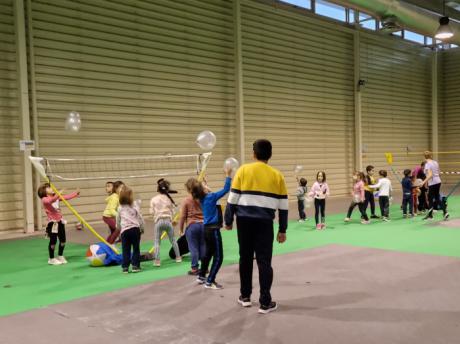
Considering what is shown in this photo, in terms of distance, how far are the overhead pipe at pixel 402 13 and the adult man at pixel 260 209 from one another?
34.4ft

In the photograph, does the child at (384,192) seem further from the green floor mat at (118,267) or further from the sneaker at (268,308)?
the sneaker at (268,308)

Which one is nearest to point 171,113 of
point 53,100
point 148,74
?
point 148,74

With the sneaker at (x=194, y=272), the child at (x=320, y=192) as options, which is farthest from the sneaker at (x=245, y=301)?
the child at (x=320, y=192)

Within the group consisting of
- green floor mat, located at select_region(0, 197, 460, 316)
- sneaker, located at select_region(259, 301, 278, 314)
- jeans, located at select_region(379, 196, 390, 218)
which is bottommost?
green floor mat, located at select_region(0, 197, 460, 316)

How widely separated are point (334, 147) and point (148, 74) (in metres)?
9.50

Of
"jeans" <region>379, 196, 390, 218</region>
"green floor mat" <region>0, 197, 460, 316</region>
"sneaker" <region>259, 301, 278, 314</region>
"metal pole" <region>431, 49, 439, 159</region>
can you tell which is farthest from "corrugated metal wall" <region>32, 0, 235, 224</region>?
"metal pole" <region>431, 49, 439, 159</region>

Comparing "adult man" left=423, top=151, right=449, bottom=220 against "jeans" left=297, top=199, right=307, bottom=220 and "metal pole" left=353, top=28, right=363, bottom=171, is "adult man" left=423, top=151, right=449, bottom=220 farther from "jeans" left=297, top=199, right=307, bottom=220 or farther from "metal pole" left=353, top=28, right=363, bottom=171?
"metal pole" left=353, top=28, right=363, bottom=171

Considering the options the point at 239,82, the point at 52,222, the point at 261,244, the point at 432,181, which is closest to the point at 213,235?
the point at 261,244

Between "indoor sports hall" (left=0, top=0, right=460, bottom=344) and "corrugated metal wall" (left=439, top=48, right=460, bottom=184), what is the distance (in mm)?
111

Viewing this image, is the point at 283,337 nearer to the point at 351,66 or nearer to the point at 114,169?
the point at 114,169

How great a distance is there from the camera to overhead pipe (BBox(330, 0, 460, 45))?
14.9 metres

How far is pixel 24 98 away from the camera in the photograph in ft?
37.9

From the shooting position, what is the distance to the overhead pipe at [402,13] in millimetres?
14859

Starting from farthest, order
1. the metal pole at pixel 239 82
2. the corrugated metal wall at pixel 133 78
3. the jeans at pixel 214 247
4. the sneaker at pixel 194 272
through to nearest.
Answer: the metal pole at pixel 239 82 < the corrugated metal wall at pixel 133 78 < the sneaker at pixel 194 272 < the jeans at pixel 214 247
